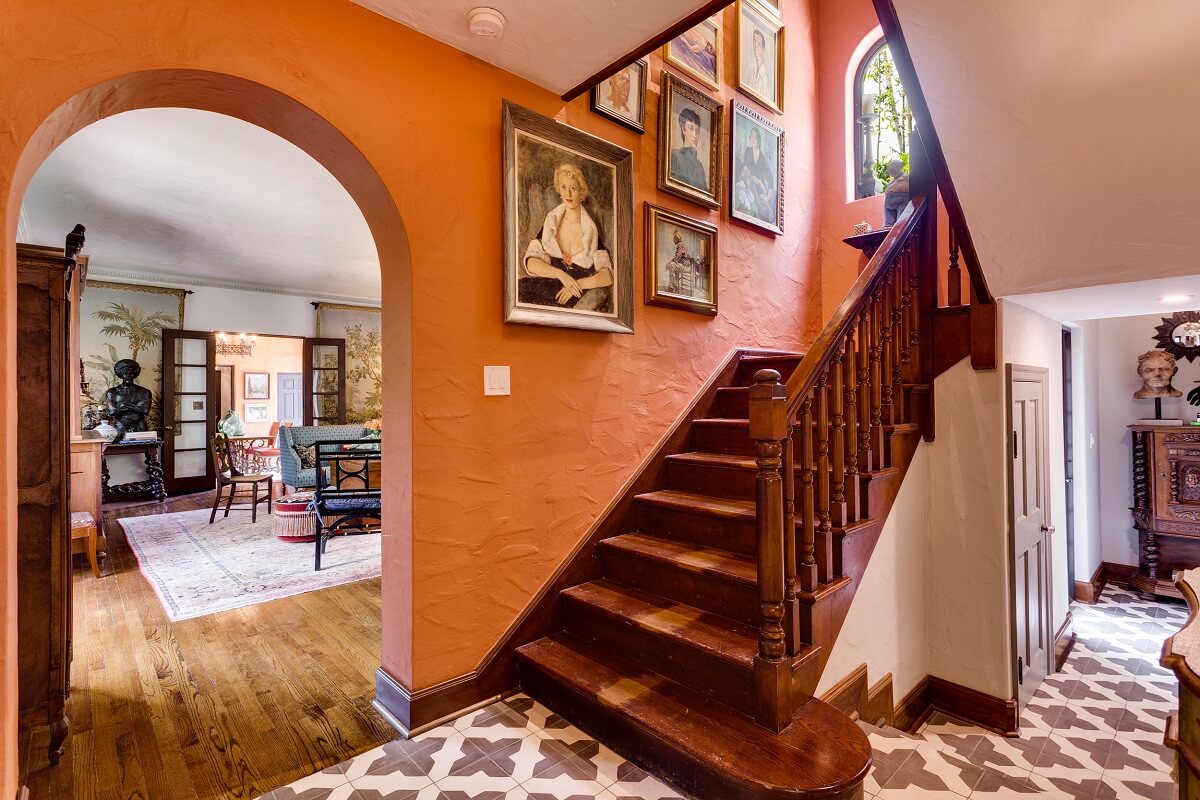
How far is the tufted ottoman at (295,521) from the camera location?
486 cm

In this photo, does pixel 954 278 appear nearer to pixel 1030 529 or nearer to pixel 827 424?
pixel 827 424

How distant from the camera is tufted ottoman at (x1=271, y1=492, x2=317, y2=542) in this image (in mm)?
4859

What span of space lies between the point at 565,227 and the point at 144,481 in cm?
740

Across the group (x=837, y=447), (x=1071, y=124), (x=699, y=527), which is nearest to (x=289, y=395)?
(x=699, y=527)

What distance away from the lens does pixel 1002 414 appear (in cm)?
260

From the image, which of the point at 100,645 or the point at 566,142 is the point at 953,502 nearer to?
the point at 566,142

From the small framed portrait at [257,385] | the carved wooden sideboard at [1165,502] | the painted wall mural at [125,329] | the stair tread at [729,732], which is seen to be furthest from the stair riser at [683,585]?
the small framed portrait at [257,385]

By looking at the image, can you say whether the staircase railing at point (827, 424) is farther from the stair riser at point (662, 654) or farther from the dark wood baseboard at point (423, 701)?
the dark wood baseboard at point (423, 701)

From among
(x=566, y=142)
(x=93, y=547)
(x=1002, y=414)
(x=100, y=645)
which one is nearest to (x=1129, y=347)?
(x=1002, y=414)

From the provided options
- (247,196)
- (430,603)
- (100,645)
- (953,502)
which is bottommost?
(100,645)

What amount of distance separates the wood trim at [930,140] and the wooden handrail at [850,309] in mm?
233

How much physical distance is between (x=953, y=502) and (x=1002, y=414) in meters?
0.48

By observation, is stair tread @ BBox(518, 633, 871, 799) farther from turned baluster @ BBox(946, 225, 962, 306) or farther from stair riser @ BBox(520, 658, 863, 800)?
turned baluster @ BBox(946, 225, 962, 306)

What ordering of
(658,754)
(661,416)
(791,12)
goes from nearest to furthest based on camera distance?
1. (658,754)
2. (661,416)
3. (791,12)
